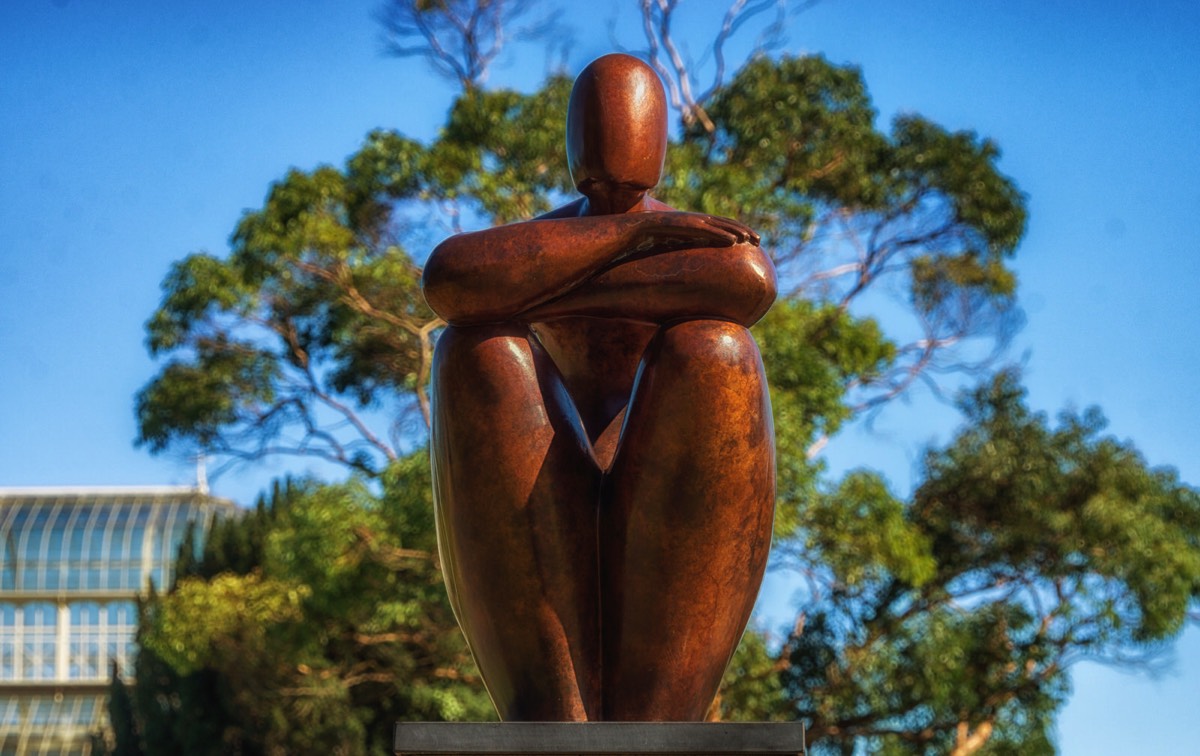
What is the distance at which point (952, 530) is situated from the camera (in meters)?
20.0

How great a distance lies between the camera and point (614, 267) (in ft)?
11.7

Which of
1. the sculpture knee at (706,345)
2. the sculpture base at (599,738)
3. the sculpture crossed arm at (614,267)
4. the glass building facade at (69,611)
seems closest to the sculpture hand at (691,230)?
the sculpture crossed arm at (614,267)

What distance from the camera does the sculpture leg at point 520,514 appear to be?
349 cm

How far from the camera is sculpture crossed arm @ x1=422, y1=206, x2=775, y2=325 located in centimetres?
349

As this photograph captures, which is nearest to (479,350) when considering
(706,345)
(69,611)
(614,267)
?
(614,267)

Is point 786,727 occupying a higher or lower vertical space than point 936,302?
lower

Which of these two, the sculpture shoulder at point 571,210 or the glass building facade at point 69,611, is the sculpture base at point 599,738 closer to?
the sculpture shoulder at point 571,210

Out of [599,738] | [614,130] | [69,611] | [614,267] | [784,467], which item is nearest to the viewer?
[599,738]

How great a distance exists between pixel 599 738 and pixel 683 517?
20.2 inches

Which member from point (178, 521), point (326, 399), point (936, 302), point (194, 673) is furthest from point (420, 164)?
point (178, 521)

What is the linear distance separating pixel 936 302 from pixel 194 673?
12318mm

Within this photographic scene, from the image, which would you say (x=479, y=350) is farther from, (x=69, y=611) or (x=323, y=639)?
(x=69, y=611)

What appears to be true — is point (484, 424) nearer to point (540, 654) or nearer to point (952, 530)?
point (540, 654)

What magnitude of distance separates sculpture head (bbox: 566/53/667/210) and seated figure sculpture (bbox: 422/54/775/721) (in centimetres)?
24
